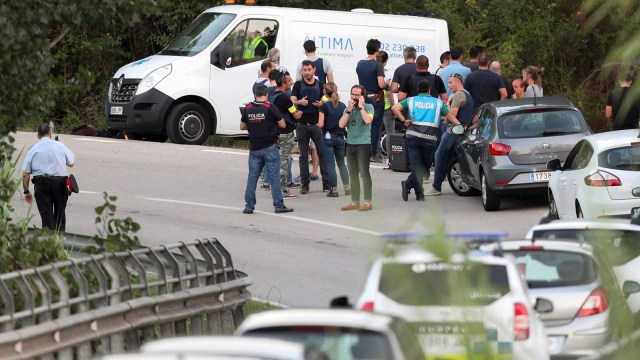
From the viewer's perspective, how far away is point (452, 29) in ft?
110

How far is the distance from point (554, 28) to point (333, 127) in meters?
14.7

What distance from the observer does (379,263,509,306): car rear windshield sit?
1.90 meters

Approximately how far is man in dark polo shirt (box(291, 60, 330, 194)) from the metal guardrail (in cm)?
898

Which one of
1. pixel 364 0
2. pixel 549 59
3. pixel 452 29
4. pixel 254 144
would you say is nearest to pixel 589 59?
pixel 549 59

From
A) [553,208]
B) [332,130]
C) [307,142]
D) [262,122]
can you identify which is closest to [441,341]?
[553,208]

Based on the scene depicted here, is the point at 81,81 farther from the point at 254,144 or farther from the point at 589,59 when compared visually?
the point at 589,59

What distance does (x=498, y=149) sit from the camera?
62.6 feet

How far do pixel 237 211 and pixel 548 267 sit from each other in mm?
10122

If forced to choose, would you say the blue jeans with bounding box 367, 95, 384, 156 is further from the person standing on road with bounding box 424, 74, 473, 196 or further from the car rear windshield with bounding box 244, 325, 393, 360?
the car rear windshield with bounding box 244, 325, 393, 360

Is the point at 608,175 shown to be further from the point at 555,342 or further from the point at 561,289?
the point at 555,342

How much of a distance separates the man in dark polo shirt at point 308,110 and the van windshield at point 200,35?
5.81m

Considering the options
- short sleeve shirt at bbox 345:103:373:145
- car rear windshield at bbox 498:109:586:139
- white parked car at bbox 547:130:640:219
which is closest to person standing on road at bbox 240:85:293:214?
short sleeve shirt at bbox 345:103:373:145

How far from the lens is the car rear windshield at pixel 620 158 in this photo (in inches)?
659

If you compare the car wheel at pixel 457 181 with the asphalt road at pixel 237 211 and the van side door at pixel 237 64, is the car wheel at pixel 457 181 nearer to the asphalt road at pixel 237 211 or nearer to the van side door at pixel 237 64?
the asphalt road at pixel 237 211
